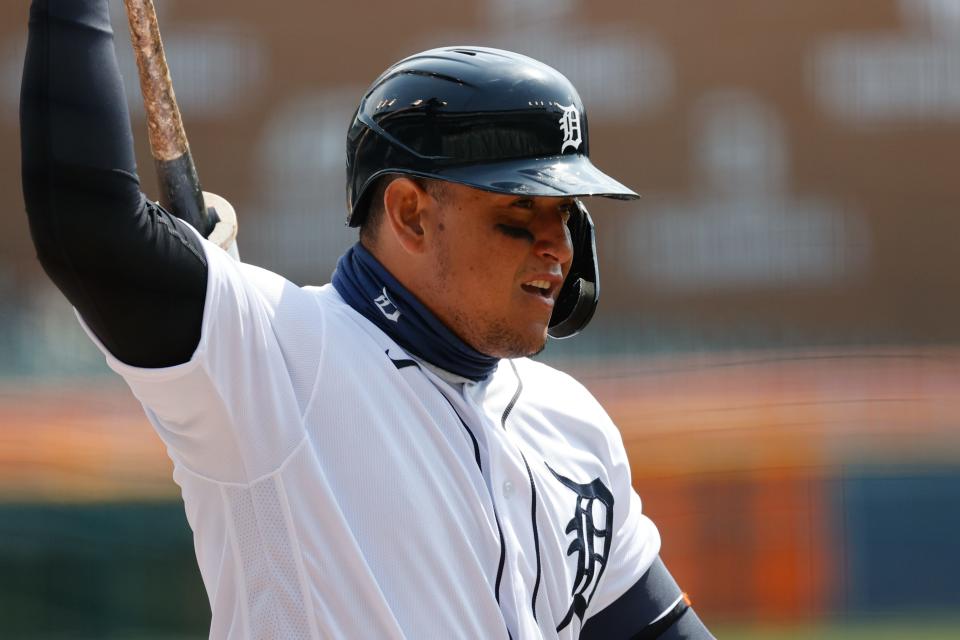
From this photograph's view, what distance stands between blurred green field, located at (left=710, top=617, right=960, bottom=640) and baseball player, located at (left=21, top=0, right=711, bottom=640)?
2.52 metres

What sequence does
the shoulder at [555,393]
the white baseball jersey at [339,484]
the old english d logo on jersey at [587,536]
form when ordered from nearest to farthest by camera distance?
the white baseball jersey at [339,484], the old english d logo on jersey at [587,536], the shoulder at [555,393]

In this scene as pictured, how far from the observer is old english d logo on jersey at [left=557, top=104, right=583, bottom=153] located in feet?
4.46

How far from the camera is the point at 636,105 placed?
163 inches

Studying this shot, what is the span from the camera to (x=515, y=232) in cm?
133

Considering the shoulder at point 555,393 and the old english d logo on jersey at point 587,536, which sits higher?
the shoulder at point 555,393

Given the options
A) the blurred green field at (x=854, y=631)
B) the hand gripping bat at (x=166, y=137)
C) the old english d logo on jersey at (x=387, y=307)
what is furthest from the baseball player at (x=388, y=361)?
the blurred green field at (x=854, y=631)

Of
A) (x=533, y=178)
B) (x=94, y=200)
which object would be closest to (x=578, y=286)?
(x=533, y=178)

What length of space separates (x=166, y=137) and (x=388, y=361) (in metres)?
0.35

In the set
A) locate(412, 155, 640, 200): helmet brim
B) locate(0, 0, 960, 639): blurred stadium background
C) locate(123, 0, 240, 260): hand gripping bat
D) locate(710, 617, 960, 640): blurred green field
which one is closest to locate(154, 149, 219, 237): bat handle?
locate(123, 0, 240, 260): hand gripping bat

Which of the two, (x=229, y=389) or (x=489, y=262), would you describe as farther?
(x=489, y=262)

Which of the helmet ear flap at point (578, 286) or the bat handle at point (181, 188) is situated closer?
the bat handle at point (181, 188)

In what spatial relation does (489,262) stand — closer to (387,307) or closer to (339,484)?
(387,307)

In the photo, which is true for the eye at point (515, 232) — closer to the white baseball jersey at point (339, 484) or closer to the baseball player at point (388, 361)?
the baseball player at point (388, 361)

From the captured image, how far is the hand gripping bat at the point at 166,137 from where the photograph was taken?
4.15ft
